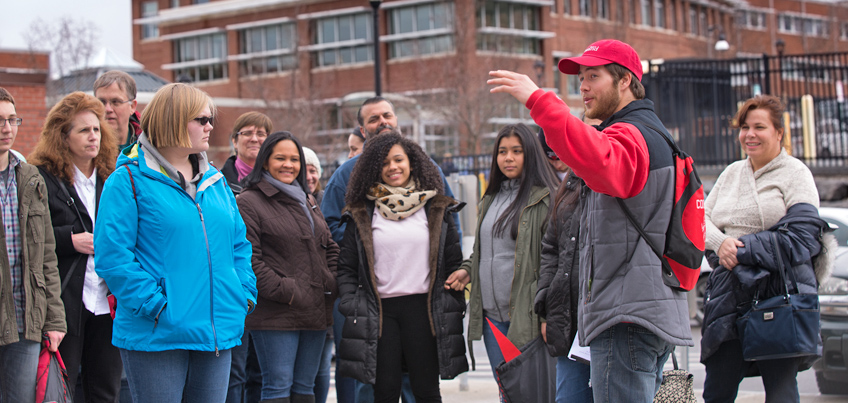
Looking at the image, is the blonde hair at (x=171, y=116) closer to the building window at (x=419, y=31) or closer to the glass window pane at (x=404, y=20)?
the building window at (x=419, y=31)

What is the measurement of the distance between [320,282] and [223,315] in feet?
4.87

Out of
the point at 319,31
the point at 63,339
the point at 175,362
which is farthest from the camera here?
the point at 319,31

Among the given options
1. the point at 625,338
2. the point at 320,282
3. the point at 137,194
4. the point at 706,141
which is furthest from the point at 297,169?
the point at 706,141

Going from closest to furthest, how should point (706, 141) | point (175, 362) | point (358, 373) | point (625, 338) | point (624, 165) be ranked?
point (624, 165)
point (625, 338)
point (175, 362)
point (358, 373)
point (706, 141)

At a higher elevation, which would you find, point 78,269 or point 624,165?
point 624,165

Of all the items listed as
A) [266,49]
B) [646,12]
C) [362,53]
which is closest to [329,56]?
[362,53]

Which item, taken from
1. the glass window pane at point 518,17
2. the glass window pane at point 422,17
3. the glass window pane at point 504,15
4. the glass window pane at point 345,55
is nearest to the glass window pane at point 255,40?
the glass window pane at point 345,55

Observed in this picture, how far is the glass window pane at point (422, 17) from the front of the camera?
4359cm

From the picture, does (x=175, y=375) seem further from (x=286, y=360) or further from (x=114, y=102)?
(x=114, y=102)

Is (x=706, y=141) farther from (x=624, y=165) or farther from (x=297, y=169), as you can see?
(x=624, y=165)

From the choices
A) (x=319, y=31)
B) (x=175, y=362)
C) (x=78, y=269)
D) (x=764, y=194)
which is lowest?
(x=175, y=362)

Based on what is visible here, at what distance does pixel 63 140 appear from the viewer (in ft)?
15.6

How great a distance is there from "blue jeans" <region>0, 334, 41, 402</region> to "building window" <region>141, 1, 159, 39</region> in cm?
5584

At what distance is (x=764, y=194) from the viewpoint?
4.81 metres
